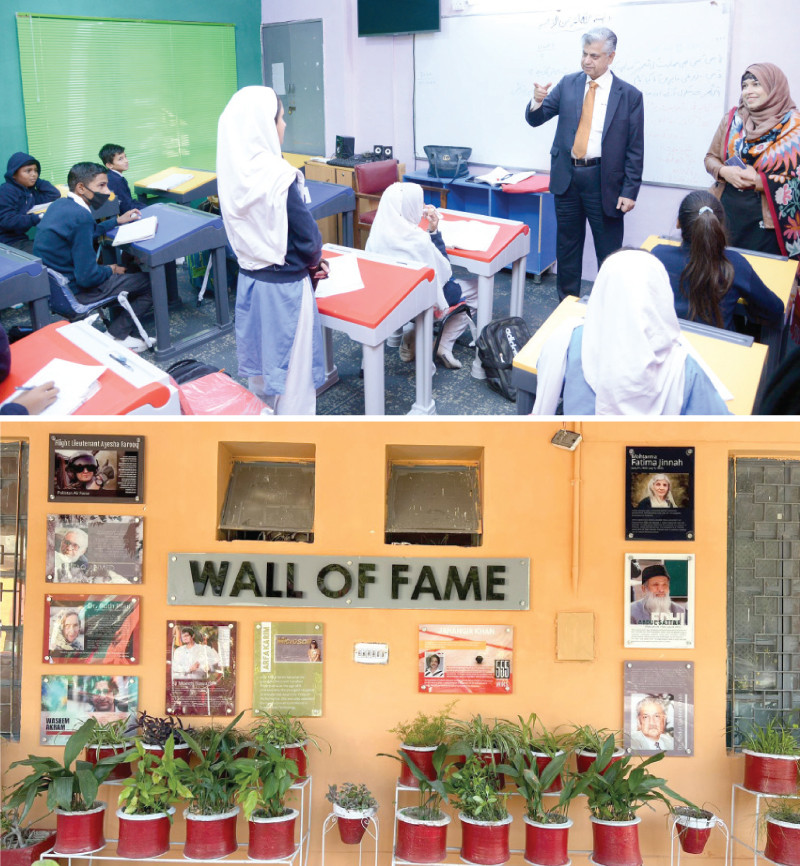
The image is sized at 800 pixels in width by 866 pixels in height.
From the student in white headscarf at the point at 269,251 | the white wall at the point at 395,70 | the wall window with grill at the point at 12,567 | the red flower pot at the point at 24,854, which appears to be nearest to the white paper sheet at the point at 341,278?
the student in white headscarf at the point at 269,251

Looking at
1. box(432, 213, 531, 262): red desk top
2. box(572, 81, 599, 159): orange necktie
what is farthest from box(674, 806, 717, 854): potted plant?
box(572, 81, 599, 159): orange necktie

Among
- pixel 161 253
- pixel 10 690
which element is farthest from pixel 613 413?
pixel 161 253

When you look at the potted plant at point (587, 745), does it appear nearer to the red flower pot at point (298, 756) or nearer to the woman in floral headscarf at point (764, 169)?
the red flower pot at point (298, 756)

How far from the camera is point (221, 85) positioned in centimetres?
298

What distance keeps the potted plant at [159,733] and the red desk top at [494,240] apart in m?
2.16

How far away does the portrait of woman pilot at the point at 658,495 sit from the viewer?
168cm

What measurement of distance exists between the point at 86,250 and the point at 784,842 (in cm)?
293

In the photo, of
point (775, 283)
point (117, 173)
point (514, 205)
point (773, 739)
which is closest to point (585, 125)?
point (775, 283)

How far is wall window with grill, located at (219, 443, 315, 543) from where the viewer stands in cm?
167

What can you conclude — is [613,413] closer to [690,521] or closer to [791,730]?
[690,521]

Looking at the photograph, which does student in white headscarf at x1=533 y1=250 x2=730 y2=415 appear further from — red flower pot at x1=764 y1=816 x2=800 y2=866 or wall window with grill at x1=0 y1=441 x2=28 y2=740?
wall window with grill at x1=0 y1=441 x2=28 y2=740

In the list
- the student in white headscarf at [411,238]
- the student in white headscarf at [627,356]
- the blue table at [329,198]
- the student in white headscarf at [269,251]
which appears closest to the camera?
the student in white headscarf at [627,356]

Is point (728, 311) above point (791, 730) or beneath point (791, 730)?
above

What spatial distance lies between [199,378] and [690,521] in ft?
3.48
